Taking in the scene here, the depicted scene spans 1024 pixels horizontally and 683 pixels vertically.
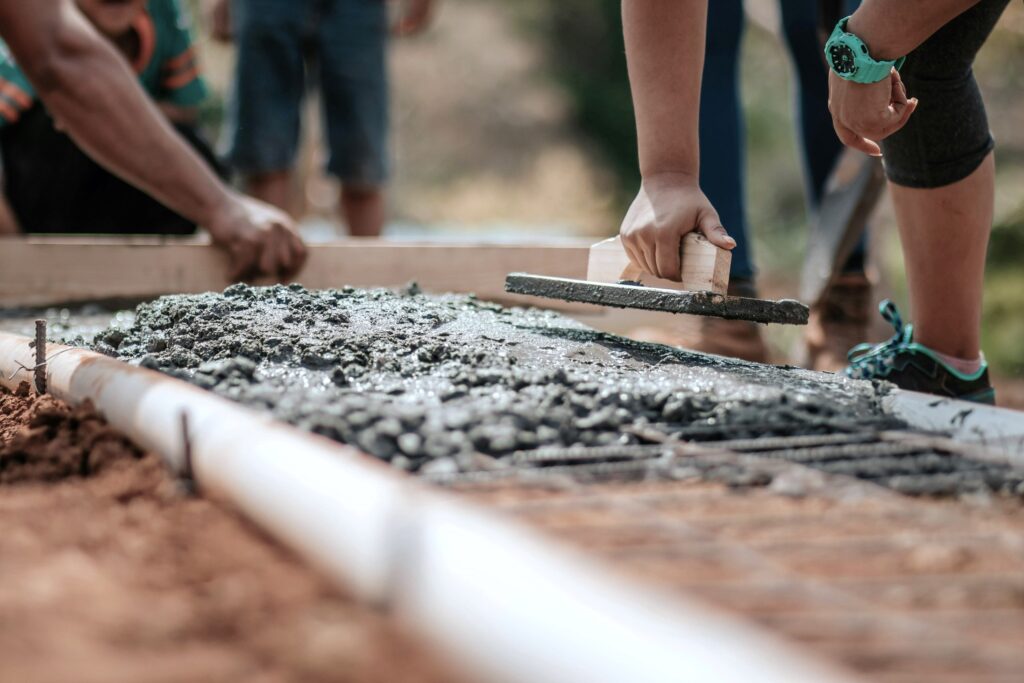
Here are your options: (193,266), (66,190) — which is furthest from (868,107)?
(66,190)

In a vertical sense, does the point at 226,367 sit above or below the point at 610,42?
below

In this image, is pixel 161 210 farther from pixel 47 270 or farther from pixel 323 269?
pixel 323 269

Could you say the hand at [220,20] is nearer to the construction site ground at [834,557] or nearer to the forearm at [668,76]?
the forearm at [668,76]

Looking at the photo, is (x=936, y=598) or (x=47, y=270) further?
(x=47, y=270)

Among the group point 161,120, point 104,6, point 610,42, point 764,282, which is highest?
point 610,42

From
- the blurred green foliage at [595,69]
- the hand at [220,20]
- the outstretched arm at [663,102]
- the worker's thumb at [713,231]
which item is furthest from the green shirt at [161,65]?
the blurred green foliage at [595,69]

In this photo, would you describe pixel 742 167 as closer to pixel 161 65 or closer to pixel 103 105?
pixel 103 105

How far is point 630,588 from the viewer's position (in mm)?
744

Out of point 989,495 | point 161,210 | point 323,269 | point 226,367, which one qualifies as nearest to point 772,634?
point 989,495

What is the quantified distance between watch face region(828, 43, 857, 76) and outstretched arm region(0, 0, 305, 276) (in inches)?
64.9

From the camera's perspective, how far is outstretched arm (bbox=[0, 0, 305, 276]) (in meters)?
2.75

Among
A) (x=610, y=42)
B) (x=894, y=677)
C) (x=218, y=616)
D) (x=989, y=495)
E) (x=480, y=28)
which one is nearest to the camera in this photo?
(x=894, y=677)

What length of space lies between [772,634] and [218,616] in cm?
44

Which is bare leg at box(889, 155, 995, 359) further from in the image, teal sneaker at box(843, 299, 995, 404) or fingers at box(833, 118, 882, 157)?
fingers at box(833, 118, 882, 157)
